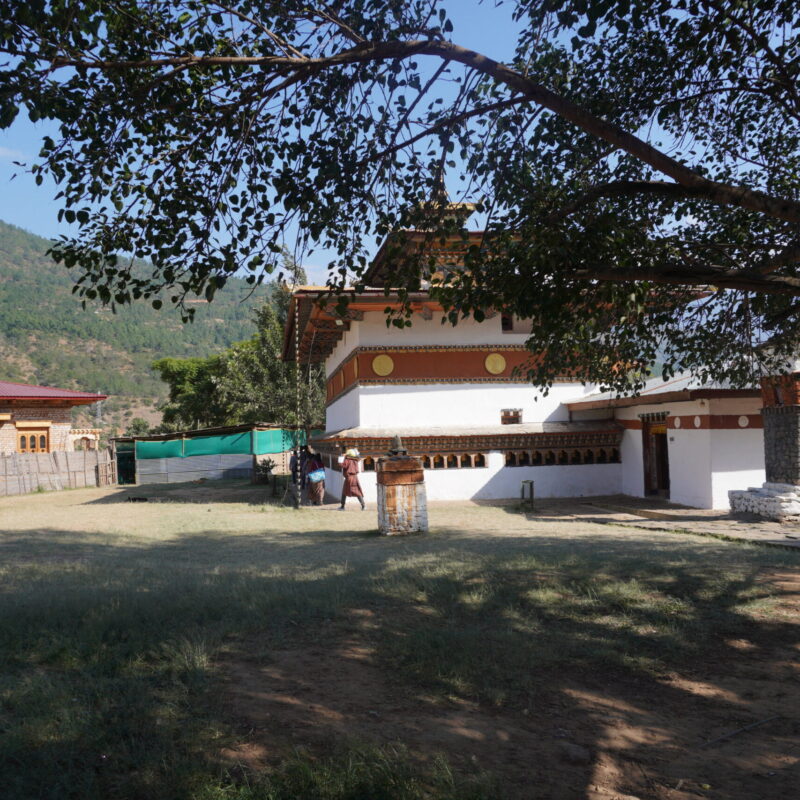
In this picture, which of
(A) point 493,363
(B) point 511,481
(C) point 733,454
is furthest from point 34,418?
(C) point 733,454

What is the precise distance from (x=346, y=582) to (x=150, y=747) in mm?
3345

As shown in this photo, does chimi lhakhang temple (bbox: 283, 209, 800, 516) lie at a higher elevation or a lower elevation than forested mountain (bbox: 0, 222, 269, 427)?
lower

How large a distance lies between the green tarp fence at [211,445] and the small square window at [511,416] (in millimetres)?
12605

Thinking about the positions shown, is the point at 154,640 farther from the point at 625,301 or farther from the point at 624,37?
the point at 624,37

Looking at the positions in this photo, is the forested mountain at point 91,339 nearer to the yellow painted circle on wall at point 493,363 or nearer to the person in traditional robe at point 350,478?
the yellow painted circle on wall at point 493,363

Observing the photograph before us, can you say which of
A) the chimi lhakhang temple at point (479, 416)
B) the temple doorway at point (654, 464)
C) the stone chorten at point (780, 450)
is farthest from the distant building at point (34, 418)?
the stone chorten at point (780, 450)

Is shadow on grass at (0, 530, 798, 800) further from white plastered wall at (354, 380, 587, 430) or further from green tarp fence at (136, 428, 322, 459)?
green tarp fence at (136, 428, 322, 459)

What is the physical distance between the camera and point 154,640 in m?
5.01

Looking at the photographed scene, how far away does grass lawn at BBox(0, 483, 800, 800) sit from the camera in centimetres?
336

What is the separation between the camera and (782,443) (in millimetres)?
13555

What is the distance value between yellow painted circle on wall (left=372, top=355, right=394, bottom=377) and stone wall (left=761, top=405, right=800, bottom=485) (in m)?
8.97

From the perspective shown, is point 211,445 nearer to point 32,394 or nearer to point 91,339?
point 32,394

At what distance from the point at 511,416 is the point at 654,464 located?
392cm

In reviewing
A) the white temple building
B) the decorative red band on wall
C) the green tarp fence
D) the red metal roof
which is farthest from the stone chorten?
the red metal roof
